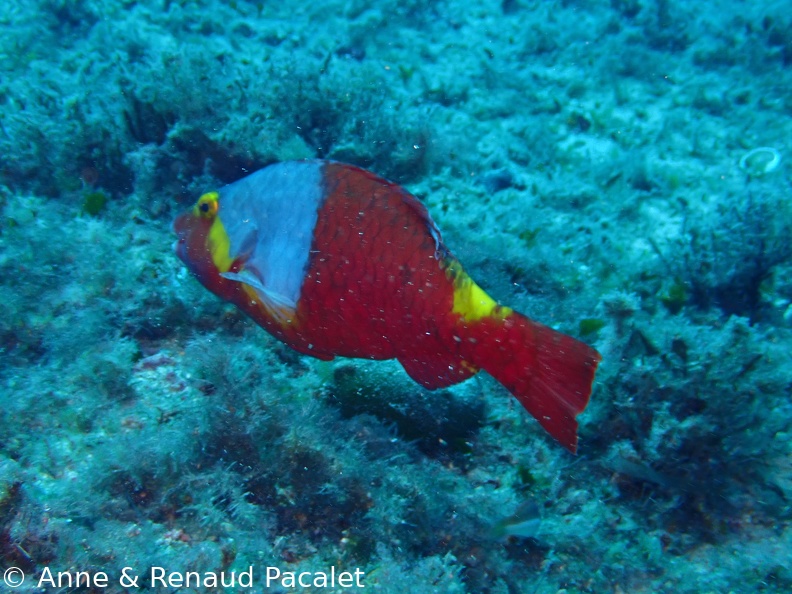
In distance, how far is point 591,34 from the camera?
6.68 meters

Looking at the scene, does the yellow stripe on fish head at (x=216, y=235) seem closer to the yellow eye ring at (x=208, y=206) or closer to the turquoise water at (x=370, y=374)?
the yellow eye ring at (x=208, y=206)

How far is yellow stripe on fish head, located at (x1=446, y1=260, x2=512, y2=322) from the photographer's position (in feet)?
6.60

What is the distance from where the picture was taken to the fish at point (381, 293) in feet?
6.60

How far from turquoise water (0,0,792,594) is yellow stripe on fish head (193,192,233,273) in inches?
18.1

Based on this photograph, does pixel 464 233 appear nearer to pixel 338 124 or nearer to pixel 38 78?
pixel 338 124

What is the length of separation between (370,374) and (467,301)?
33.3 inches

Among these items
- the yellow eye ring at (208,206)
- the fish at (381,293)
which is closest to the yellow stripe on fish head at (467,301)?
the fish at (381,293)

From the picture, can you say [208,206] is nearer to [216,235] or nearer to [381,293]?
[216,235]

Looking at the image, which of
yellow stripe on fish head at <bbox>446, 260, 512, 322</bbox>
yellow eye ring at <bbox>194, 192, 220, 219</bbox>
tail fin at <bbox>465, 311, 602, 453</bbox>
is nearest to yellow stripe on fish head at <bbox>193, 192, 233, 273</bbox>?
yellow eye ring at <bbox>194, 192, 220, 219</bbox>

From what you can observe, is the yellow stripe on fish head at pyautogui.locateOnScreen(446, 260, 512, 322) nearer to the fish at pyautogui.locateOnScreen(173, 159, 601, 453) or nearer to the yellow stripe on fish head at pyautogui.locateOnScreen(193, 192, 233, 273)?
the fish at pyautogui.locateOnScreen(173, 159, 601, 453)

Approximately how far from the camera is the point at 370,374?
8.48 ft
